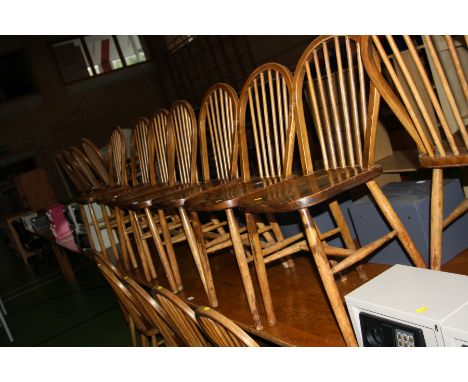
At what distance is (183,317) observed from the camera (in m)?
1.60

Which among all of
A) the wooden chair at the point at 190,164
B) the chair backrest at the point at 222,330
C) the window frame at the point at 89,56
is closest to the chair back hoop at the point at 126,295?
the wooden chair at the point at 190,164

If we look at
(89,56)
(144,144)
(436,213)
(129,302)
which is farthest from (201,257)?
(89,56)

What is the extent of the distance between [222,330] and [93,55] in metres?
10.9

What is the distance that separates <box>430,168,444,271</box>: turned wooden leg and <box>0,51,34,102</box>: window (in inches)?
431

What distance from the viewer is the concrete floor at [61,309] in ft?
11.3

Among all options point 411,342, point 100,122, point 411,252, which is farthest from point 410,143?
Result: point 100,122

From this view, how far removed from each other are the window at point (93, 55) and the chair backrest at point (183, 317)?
10296 millimetres

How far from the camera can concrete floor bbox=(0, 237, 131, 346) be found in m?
3.46

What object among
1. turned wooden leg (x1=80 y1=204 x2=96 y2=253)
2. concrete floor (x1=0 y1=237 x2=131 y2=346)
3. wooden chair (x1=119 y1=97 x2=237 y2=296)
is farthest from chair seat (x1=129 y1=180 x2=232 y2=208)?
turned wooden leg (x1=80 y1=204 x2=96 y2=253)

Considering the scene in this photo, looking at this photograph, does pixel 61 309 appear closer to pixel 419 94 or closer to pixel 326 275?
pixel 326 275

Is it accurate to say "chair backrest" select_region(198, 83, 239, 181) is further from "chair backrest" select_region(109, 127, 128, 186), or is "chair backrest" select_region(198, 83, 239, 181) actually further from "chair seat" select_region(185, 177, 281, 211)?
"chair backrest" select_region(109, 127, 128, 186)

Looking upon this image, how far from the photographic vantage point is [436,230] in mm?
1430

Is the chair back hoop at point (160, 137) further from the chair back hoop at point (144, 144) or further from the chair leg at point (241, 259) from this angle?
the chair leg at point (241, 259)

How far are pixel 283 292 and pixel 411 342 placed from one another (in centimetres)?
103
